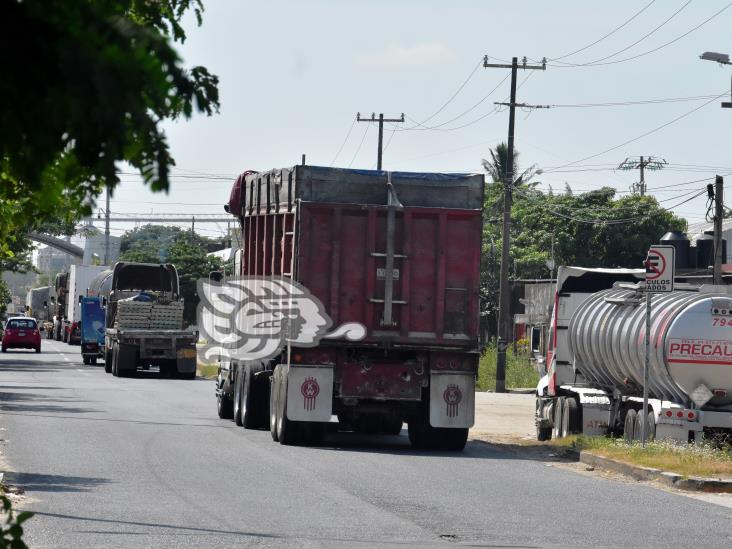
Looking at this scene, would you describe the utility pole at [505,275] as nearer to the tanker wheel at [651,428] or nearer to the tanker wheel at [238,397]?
the tanker wheel at [238,397]

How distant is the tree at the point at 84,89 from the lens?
3328 millimetres

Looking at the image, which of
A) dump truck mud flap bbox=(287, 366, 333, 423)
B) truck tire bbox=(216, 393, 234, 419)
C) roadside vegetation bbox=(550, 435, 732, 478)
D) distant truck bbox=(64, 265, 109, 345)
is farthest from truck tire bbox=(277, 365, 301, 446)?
distant truck bbox=(64, 265, 109, 345)

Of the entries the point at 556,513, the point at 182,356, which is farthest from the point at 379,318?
the point at 182,356

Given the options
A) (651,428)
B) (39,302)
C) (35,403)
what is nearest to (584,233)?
(35,403)

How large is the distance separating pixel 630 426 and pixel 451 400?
304 cm

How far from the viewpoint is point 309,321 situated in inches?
757

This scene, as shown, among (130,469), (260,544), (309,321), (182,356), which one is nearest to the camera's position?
(260,544)

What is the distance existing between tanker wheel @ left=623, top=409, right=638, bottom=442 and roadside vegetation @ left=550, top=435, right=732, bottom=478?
0.90m

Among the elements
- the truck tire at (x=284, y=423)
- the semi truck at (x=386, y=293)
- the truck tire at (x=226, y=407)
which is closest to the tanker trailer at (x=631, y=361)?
the semi truck at (x=386, y=293)

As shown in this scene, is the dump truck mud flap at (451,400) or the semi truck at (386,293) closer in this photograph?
the semi truck at (386,293)

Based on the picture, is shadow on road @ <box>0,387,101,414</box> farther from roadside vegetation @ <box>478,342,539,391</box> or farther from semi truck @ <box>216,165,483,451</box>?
roadside vegetation @ <box>478,342,539,391</box>

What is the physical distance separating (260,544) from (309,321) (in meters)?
9.05

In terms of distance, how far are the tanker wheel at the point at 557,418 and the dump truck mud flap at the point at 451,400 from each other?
4.34m

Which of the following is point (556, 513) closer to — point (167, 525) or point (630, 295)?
point (167, 525)
